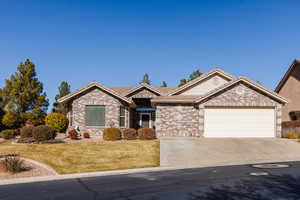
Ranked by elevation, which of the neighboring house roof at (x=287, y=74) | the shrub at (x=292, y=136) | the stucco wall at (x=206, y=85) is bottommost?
the shrub at (x=292, y=136)

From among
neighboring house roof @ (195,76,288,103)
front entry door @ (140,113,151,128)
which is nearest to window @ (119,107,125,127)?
front entry door @ (140,113,151,128)

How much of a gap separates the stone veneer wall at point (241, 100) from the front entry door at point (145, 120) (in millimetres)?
7882

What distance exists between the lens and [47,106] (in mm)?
29391

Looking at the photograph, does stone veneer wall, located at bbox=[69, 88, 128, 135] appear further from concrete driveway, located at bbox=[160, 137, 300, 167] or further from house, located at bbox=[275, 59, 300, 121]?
house, located at bbox=[275, 59, 300, 121]

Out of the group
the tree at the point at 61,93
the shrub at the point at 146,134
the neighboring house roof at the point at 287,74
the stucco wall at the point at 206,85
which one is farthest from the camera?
the tree at the point at 61,93

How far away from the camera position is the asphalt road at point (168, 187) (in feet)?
23.2

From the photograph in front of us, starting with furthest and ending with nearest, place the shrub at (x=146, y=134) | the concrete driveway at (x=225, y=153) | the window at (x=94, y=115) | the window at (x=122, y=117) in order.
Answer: the window at (x=122, y=117), the window at (x=94, y=115), the shrub at (x=146, y=134), the concrete driveway at (x=225, y=153)

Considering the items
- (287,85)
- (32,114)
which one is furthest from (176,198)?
(287,85)

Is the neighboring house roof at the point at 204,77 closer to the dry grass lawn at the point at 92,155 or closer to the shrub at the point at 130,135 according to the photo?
the shrub at the point at 130,135

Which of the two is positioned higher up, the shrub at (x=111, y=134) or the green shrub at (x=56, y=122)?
the green shrub at (x=56, y=122)

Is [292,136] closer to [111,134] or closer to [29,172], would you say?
[111,134]

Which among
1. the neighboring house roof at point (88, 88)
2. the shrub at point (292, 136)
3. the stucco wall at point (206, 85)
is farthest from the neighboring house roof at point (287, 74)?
the neighboring house roof at point (88, 88)

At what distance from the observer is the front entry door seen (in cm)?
2731

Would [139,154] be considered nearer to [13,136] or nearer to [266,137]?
[266,137]
